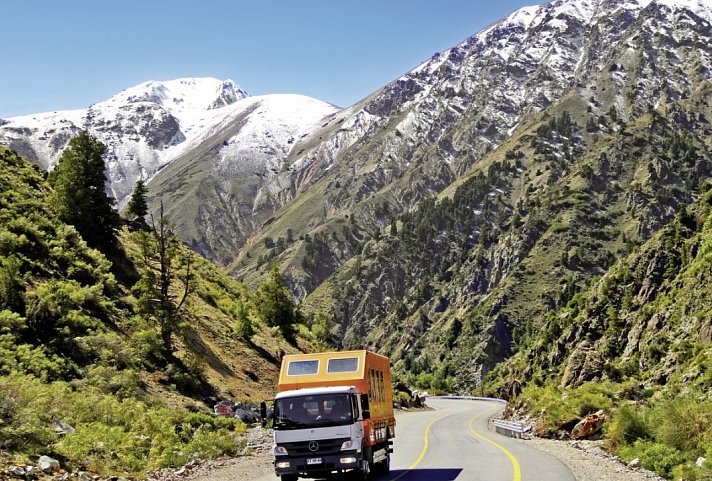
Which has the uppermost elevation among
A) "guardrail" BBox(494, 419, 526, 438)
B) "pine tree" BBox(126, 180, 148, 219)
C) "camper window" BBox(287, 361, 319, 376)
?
"pine tree" BBox(126, 180, 148, 219)

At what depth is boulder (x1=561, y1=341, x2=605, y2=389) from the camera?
4916 cm

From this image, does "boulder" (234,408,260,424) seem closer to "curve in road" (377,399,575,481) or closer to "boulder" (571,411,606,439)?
"curve in road" (377,399,575,481)

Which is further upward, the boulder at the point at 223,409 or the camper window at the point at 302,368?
the camper window at the point at 302,368

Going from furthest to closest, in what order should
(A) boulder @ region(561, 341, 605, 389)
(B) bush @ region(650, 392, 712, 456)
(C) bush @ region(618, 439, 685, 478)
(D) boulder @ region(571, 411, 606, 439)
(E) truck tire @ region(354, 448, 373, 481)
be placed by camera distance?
(A) boulder @ region(561, 341, 605, 389), (D) boulder @ region(571, 411, 606, 439), (B) bush @ region(650, 392, 712, 456), (C) bush @ region(618, 439, 685, 478), (E) truck tire @ region(354, 448, 373, 481)

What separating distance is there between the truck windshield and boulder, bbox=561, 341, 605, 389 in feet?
112

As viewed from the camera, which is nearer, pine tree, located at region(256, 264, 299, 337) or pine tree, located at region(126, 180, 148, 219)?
pine tree, located at region(126, 180, 148, 219)

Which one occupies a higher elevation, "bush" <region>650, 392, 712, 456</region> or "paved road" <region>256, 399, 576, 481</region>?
"bush" <region>650, 392, 712, 456</region>

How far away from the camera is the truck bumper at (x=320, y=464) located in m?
18.4

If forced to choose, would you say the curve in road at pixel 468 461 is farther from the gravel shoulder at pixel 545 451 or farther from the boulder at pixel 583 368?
the boulder at pixel 583 368

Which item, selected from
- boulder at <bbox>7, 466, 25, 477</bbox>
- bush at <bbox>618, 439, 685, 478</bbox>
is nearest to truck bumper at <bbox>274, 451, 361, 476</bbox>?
boulder at <bbox>7, 466, 25, 477</bbox>

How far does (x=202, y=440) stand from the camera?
27.4 m

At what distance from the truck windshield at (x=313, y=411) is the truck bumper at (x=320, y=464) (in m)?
0.83

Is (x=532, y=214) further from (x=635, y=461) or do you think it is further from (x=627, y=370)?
(x=635, y=461)

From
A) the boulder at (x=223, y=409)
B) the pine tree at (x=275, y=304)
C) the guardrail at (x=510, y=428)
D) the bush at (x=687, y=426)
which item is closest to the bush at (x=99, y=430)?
the boulder at (x=223, y=409)
